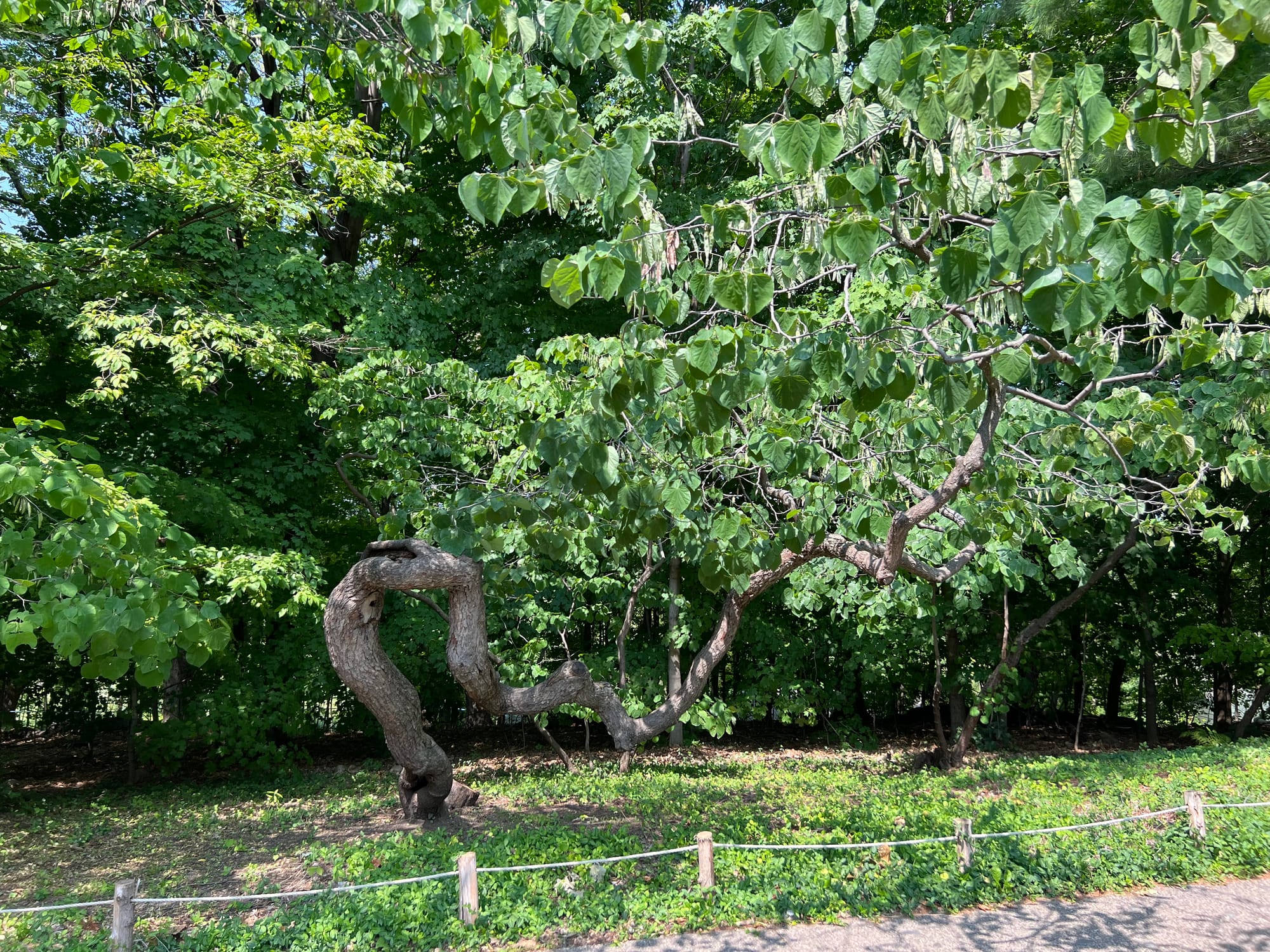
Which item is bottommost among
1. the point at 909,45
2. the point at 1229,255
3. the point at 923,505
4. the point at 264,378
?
the point at 923,505

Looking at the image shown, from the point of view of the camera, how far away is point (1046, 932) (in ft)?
16.5

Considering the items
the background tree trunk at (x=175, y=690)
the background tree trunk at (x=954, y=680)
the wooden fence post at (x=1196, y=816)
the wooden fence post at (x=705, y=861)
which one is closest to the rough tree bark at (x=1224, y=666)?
the background tree trunk at (x=954, y=680)

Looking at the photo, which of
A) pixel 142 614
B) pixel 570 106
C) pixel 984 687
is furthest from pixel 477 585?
pixel 984 687

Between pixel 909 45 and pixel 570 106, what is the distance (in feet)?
3.20

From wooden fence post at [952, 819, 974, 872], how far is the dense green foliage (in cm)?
169

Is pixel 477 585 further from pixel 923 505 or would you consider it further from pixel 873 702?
pixel 873 702

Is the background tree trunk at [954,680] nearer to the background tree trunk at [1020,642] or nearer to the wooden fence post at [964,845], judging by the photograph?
the background tree trunk at [1020,642]

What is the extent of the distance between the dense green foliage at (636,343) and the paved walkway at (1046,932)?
209cm

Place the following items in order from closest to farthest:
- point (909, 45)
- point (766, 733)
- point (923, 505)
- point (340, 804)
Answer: point (909, 45), point (923, 505), point (340, 804), point (766, 733)

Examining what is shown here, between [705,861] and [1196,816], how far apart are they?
3794 mm

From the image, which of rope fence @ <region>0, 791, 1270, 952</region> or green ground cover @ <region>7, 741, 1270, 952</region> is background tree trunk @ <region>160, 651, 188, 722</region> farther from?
rope fence @ <region>0, 791, 1270, 952</region>

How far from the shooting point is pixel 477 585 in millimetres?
6047

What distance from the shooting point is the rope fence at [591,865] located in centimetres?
466

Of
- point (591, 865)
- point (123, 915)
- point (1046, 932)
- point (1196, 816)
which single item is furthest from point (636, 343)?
point (1196, 816)
